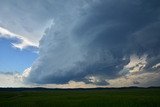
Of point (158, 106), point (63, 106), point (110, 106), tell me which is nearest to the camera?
point (158, 106)

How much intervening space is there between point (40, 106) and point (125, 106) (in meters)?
19.1

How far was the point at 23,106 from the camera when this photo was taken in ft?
182

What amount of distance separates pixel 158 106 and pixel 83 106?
50.7ft

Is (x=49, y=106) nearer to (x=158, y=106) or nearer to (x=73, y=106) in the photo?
(x=73, y=106)

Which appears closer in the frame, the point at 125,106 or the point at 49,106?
the point at 125,106

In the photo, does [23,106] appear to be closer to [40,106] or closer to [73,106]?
[40,106]

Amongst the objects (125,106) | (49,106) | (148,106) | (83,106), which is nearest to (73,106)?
(83,106)

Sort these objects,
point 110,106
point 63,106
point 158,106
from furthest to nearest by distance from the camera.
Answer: point 63,106 < point 110,106 < point 158,106

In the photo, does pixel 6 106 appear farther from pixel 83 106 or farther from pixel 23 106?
pixel 83 106

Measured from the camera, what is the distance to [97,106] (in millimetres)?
51375

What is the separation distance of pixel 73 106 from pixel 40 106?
7.82 metres

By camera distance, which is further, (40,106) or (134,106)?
(40,106)

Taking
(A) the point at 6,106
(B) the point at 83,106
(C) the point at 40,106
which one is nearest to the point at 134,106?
(B) the point at 83,106

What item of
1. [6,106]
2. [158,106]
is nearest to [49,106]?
[6,106]
